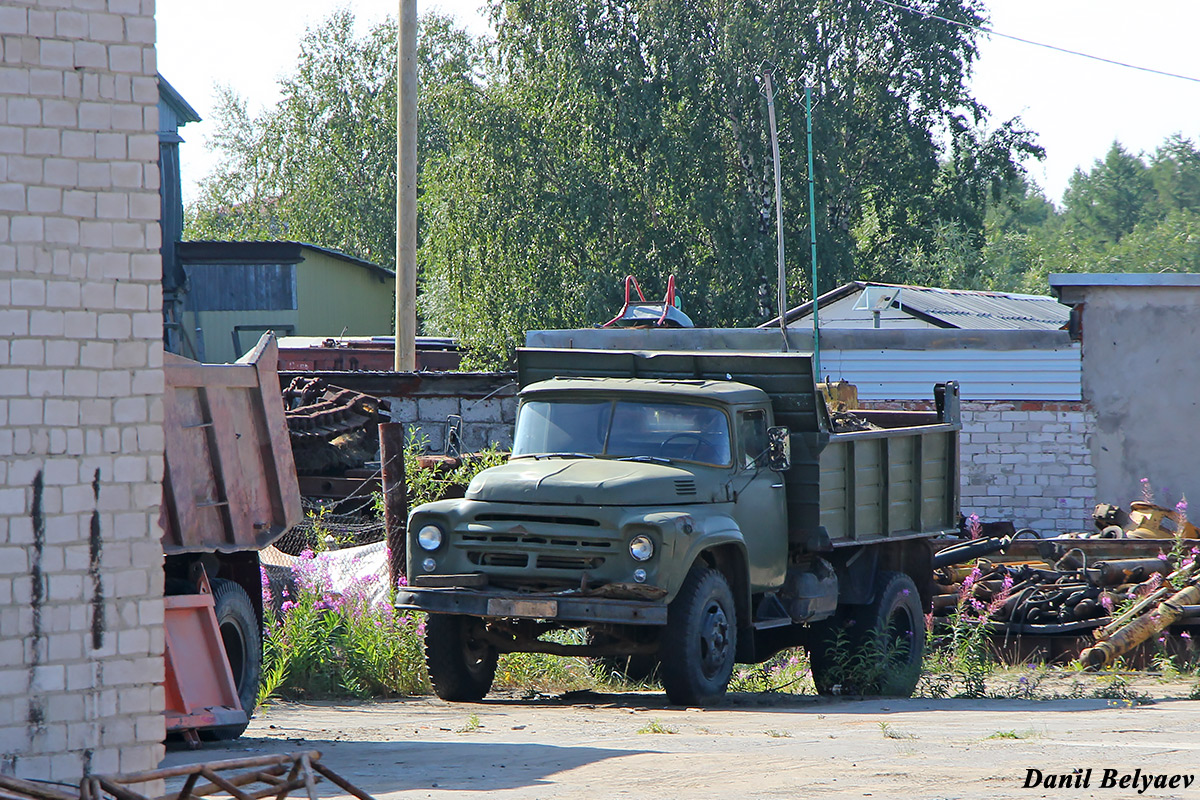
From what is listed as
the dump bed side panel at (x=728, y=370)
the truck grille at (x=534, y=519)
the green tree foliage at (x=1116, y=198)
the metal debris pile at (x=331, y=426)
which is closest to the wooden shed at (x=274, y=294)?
the metal debris pile at (x=331, y=426)

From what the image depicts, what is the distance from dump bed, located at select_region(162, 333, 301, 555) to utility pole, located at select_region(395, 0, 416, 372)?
951cm

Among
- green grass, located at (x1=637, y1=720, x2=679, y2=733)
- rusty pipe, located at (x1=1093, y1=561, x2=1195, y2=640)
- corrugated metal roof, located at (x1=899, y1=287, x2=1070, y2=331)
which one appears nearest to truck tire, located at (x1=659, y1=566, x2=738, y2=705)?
green grass, located at (x1=637, y1=720, x2=679, y2=733)

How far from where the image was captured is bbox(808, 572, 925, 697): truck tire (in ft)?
35.3

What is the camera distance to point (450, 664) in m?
9.75

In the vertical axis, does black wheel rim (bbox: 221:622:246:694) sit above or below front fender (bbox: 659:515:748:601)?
below

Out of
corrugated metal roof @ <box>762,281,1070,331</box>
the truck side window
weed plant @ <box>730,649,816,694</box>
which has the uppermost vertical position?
corrugated metal roof @ <box>762,281,1070,331</box>

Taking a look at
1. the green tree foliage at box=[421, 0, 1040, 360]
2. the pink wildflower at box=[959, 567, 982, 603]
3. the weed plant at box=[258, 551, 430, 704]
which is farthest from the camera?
the green tree foliage at box=[421, 0, 1040, 360]

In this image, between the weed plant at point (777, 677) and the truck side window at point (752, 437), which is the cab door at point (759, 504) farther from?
the weed plant at point (777, 677)

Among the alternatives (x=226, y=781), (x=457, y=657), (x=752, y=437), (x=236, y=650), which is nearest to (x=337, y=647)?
(x=457, y=657)

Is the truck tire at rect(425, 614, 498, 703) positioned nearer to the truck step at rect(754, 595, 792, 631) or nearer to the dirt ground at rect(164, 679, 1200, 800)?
the dirt ground at rect(164, 679, 1200, 800)

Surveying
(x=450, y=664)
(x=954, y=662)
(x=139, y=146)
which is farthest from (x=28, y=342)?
(x=954, y=662)

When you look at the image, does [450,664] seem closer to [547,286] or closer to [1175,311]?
[1175,311]

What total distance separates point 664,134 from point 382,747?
2209cm

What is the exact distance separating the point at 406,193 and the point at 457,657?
9549mm
